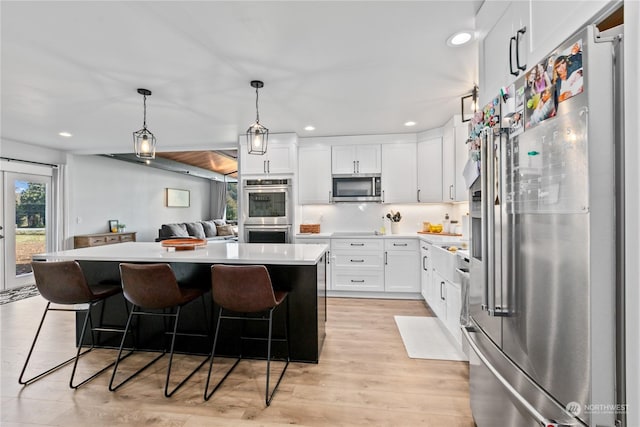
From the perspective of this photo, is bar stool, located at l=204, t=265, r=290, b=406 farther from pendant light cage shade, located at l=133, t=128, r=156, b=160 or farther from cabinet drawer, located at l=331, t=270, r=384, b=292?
cabinet drawer, located at l=331, t=270, r=384, b=292

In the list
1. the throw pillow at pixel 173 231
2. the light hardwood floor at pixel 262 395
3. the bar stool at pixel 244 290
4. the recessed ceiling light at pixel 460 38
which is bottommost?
the light hardwood floor at pixel 262 395

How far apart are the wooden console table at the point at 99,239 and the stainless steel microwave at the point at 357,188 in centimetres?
485

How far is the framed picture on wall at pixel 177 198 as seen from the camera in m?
8.49

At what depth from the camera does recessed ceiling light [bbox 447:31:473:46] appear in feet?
6.63

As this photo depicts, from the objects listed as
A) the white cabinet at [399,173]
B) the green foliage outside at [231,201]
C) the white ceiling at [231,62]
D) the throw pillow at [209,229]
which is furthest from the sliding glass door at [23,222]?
the white cabinet at [399,173]

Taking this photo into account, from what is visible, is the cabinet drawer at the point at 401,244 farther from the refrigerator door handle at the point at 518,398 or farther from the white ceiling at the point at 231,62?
the refrigerator door handle at the point at 518,398

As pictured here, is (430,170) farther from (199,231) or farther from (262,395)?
(199,231)

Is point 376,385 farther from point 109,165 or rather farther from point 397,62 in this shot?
point 109,165

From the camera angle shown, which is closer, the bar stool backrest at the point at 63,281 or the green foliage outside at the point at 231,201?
the bar stool backrest at the point at 63,281

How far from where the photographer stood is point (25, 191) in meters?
5.12

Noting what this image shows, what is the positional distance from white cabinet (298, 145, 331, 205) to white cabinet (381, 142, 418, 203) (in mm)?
885

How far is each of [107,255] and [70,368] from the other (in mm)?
935

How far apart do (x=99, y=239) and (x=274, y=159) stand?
423 centimetres

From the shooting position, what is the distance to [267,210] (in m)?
4.59
